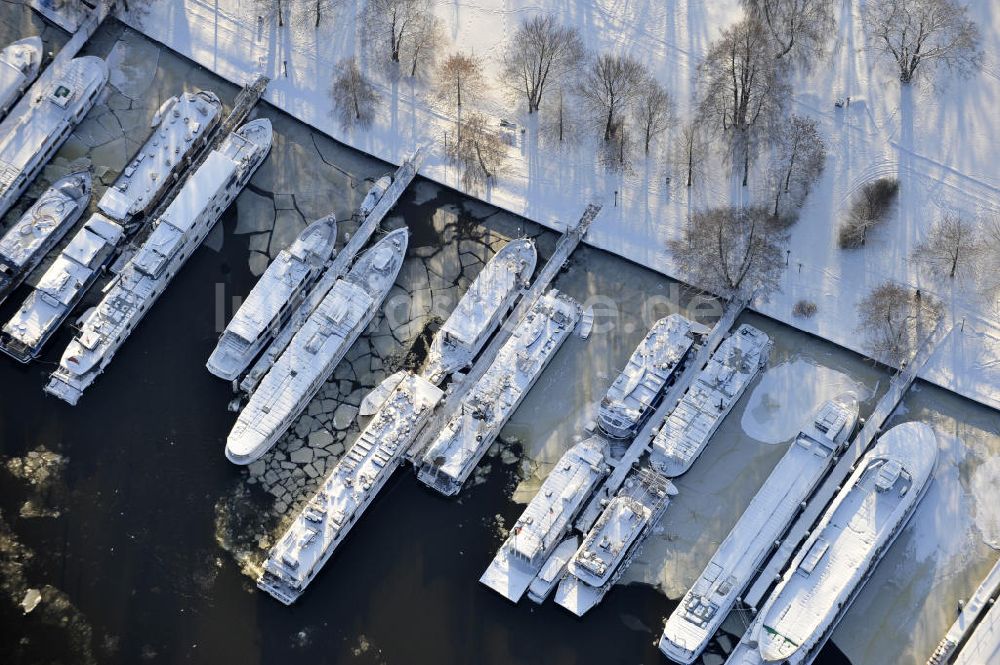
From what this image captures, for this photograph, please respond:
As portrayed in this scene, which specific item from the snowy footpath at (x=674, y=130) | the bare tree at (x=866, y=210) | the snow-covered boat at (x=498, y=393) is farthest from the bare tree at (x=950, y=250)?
the snow-covered boat at (x=498, y=393)

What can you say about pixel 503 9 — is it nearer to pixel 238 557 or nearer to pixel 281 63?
pixel 281 63

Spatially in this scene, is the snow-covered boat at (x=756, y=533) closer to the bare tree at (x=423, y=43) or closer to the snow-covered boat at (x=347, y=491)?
the snow-covered boat at (x=347, y=491)

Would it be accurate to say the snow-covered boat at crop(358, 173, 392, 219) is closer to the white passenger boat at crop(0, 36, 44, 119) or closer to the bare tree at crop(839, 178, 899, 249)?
the white passenger boat at crop(0, 36, 44, 119)

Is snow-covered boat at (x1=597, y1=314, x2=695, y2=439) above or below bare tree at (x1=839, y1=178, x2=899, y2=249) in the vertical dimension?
below

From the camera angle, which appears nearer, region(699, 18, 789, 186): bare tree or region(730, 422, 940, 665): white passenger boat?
region(730, 422, 940, 665): white passenger boat

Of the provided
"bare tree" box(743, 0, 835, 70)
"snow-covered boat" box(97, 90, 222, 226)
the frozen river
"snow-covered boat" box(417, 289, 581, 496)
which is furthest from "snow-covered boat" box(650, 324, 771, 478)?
"snow-covered boat" box(97, 90, 222, 226)

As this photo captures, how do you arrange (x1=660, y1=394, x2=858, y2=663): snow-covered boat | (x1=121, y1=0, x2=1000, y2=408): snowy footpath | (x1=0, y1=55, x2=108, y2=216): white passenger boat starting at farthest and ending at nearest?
(x1=0, y1=55, x2=108, y2=216): white passenger boat < (x1=121, y1=0, x2=1000, y2=408): snowy footpath < (x1=660, y1=394, x2=858, y2=663): snow-covered boat

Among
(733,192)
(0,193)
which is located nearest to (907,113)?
(733,192)
